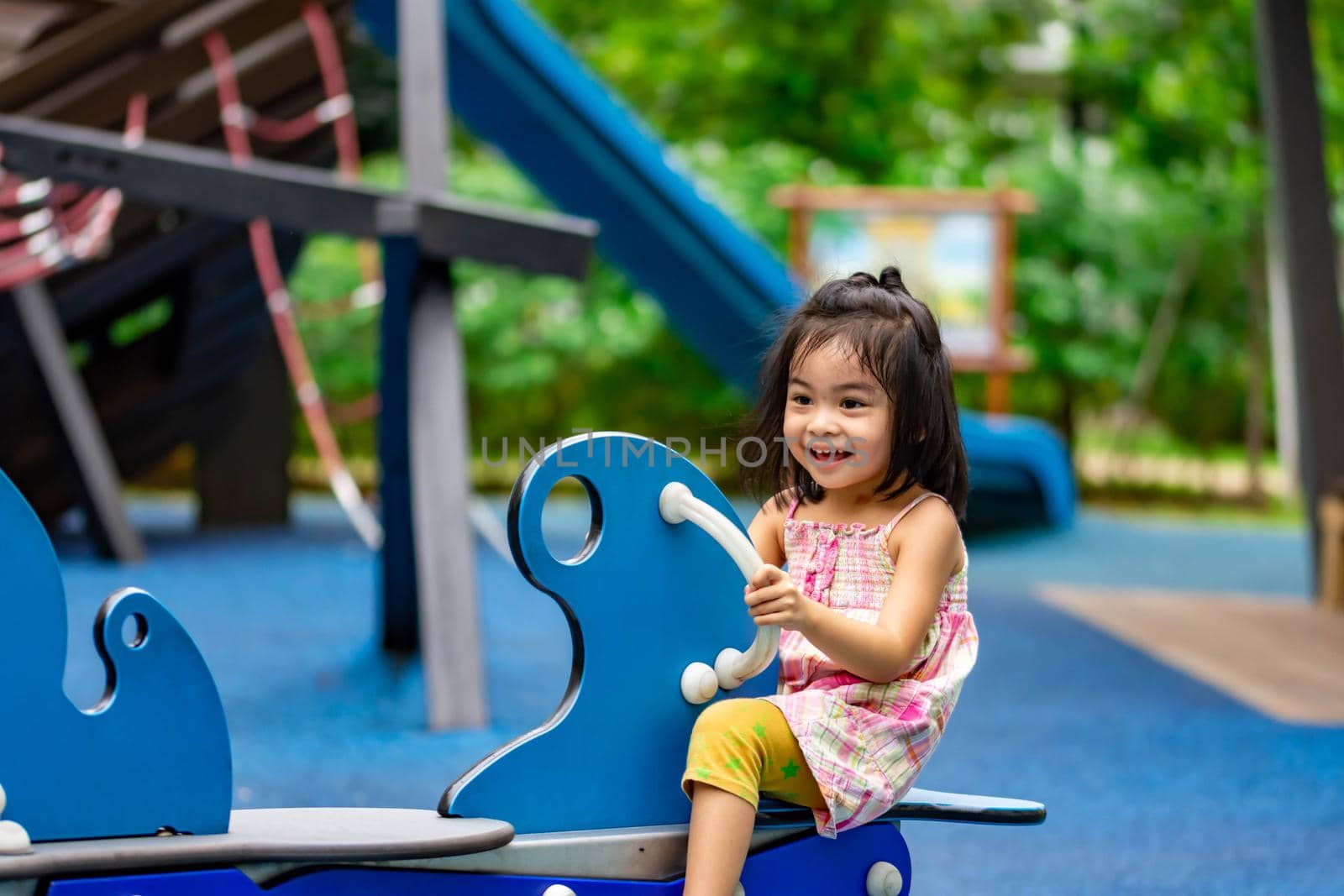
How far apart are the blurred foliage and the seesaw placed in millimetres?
9526

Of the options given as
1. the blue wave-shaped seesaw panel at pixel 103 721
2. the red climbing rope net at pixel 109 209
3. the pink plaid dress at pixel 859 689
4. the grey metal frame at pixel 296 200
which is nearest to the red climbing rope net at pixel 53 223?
the red climbing rope net at pixel 109 209

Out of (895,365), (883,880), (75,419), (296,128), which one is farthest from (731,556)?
(296,128)

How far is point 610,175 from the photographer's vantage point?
7051mm

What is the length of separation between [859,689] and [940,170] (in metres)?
10.8

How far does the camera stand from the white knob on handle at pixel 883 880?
183 cm

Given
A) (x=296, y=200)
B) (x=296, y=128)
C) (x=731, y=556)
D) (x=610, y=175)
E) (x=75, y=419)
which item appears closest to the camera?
(x=731, y=556)

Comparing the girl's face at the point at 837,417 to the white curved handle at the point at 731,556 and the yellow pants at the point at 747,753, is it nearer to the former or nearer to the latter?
the white curved handle at the point at 731,556

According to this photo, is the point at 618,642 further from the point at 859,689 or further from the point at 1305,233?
the point at 1305,233

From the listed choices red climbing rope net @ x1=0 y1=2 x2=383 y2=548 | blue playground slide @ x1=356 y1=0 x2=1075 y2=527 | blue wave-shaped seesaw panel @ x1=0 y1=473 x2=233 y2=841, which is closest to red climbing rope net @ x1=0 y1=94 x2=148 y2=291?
red climbing rope net @ x1=0 y1=2 x2=383 y2=548

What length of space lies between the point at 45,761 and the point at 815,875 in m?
0.85

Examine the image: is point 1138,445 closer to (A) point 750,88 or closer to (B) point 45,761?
(A) point 750,88

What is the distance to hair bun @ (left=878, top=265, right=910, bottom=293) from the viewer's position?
182cm

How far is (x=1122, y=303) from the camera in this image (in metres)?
12.1

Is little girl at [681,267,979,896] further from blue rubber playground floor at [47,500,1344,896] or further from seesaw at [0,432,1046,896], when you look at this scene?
blue rubber playground floor at [47,500,1344,896]
